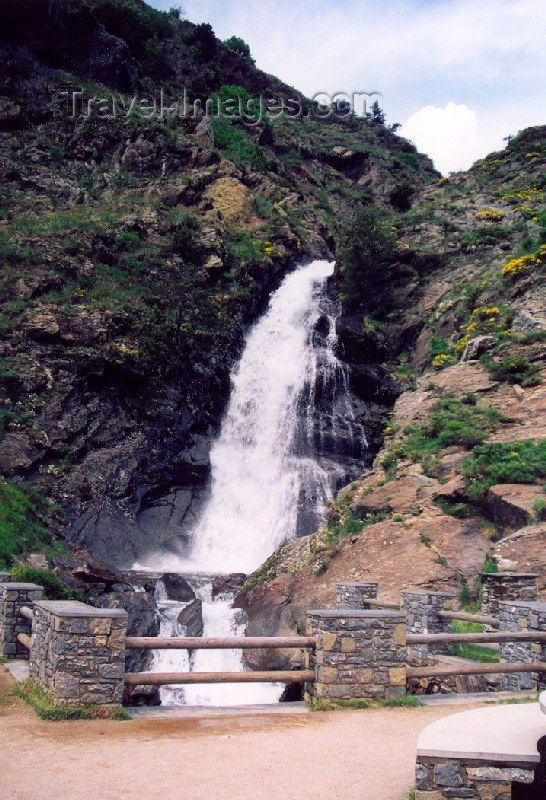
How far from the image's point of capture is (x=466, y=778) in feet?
17.7

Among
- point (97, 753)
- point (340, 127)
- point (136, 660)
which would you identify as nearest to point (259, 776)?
point (97, 753)

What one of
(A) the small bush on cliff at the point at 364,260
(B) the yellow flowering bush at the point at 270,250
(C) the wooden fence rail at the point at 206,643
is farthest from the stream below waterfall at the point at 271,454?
(C) the wooden fence rail at the point at 206,643

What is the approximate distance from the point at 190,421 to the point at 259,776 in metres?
25.2


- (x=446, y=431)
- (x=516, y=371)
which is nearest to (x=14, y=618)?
(x=446, y=431)

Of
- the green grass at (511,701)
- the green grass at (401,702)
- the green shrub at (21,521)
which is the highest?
the green shrub at (21,521)

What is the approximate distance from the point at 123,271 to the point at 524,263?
62.3 feet

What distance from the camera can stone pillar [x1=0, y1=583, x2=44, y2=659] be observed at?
11.3 meters

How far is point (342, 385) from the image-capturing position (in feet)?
110

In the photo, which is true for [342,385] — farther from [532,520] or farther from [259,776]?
[259,776]

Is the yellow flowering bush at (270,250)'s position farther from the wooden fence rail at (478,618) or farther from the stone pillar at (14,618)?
the stone pillar at (14,618)

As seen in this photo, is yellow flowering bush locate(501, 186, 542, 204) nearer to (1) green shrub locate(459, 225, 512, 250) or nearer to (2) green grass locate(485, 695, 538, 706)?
(1) green shrub locate(459, 225, 512, 250)

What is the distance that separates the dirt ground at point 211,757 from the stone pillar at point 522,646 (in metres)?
2.88

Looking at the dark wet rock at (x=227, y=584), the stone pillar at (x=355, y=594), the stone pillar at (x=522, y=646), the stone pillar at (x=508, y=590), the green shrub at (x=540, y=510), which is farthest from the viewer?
the dark wet rock at (x=227, y=584)

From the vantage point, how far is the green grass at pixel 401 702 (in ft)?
31.5
